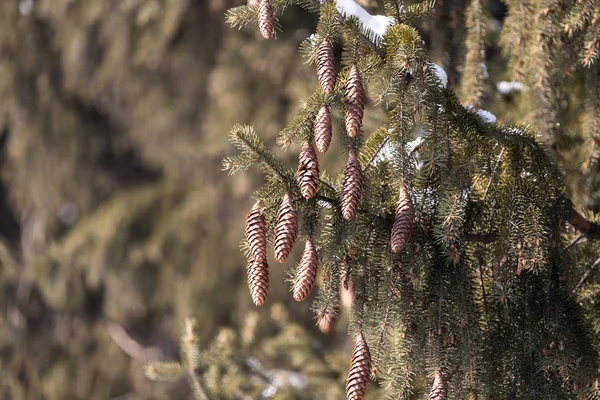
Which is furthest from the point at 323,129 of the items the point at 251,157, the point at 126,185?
the point at 126,185

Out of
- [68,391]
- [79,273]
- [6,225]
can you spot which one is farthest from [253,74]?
[6,225]

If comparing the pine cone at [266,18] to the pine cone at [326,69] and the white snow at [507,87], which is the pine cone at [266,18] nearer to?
the pine cone at [326,69]

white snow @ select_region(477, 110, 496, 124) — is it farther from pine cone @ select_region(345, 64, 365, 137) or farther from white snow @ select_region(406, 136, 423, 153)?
pine cone @ select_region(345, 64, 365, 137)

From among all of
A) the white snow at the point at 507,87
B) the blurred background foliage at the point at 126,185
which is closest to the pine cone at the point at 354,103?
the white snow at the point at 507,87

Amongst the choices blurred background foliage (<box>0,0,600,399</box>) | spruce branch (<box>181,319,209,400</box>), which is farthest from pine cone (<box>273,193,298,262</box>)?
blurred background foliage (<box>0,0,600,399</box>)

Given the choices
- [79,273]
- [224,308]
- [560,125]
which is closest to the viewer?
[560,125]

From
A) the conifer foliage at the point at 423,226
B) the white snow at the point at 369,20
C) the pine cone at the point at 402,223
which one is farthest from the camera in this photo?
the white snow at the point at 369,20

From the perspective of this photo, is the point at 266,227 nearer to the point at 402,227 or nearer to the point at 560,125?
the point at 402,227

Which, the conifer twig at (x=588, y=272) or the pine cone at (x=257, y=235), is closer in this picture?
the pine cone at (x=257, y=235)
